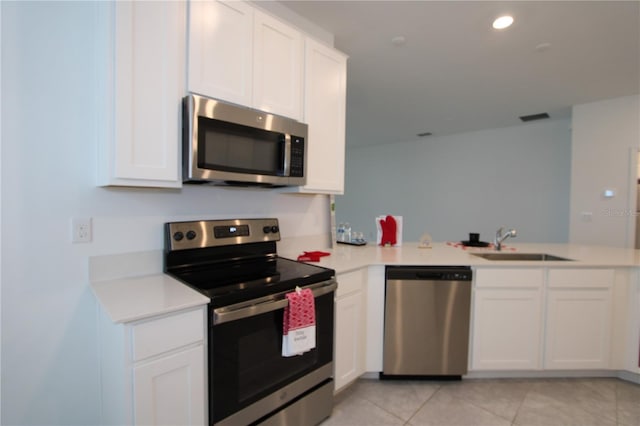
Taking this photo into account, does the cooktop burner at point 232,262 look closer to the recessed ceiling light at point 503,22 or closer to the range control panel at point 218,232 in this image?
the range control panel at point 218,232

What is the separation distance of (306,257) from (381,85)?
2.23 metres

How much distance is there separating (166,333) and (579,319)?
267 cm

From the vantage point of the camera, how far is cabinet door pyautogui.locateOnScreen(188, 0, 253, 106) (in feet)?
5.03

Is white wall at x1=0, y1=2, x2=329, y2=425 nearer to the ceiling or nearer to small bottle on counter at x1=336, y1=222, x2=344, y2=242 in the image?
the ceiling

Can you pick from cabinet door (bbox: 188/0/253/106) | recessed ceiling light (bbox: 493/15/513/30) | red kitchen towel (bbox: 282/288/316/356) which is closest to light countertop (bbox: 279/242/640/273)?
red kitchen towel (bbox: 282/288/316/356)

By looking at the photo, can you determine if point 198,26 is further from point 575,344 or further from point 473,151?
point 473,151

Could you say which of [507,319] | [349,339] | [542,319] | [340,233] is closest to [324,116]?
[340,233]

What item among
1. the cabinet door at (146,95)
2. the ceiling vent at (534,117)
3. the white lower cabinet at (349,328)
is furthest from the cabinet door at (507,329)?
the ceiling vent at (534,117)

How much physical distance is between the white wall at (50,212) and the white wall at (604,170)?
5.02 m

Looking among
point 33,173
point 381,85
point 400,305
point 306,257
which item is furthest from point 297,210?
point 381,85

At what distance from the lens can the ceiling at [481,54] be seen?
2.11m

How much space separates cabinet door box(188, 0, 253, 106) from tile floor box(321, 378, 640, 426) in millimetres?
1943

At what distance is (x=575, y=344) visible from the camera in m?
2.27

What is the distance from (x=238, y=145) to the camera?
1.69m
